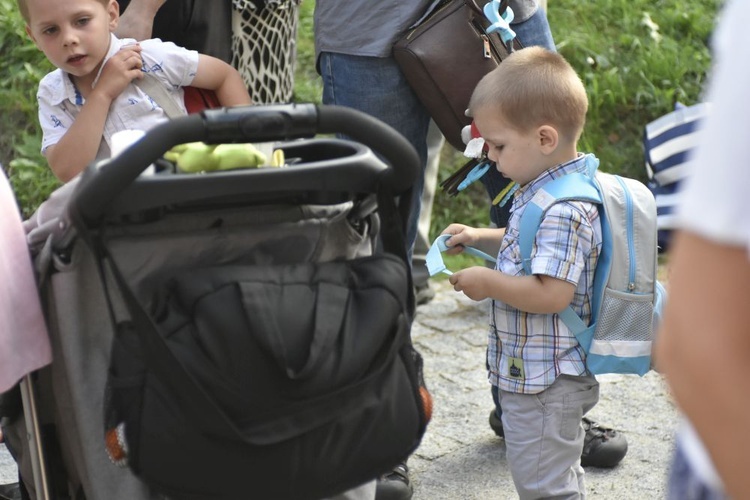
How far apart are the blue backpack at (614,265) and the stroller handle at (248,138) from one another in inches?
29.6

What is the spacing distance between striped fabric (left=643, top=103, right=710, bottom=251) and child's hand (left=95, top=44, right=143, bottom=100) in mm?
3056

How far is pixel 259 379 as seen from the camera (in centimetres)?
182

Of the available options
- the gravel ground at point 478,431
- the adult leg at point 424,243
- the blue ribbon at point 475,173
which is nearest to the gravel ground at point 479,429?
the gravel ground at point 478,431

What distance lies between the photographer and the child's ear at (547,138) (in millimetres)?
2646

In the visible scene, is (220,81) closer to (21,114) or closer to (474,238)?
(474,238)

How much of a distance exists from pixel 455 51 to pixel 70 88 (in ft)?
3.53

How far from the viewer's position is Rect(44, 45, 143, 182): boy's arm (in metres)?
2.86

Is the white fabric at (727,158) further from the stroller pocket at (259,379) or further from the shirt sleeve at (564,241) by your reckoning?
the shirt sleeve at (564,241)

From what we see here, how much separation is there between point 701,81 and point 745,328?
6342 mm

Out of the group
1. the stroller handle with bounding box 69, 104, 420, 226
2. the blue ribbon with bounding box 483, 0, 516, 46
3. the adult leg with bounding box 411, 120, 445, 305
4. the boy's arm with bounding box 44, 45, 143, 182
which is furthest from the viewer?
the adult leg with bounding box 411, 120, 445, 305

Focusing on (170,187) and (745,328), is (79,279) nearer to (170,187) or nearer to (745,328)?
(170,187)

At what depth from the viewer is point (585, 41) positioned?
707 centimetres

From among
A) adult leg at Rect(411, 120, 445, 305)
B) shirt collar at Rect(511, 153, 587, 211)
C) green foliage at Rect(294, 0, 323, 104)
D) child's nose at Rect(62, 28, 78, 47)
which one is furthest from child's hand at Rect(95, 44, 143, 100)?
green foliage at Rect(294, 0, 323, 104)

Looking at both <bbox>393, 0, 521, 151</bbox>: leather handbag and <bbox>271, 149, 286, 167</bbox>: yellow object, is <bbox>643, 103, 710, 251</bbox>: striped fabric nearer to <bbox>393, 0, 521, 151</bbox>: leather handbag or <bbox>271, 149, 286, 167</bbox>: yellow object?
<bbox>393, 0, 521, 151</bbox>: leather handbag
